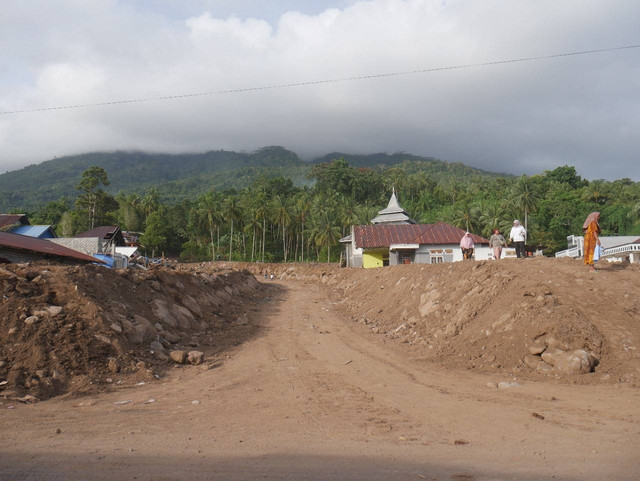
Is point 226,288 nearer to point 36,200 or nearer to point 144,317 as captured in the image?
point 144,317

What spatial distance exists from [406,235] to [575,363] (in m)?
31.4

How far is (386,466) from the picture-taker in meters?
4.51

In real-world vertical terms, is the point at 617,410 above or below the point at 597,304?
below

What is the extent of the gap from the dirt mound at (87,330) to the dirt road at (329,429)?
727 mm

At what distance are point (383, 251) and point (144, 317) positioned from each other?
31963 mm

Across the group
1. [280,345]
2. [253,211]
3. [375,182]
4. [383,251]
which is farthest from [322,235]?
[280,345]

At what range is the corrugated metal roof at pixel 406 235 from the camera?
1517 inches

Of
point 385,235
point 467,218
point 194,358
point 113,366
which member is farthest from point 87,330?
point 467,218

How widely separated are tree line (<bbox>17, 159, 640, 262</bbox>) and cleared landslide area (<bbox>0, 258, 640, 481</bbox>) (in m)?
49.8

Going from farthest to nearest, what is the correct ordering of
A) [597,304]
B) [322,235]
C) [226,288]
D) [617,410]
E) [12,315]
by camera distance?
1. [322,235]
2. [226,288]
3. [597,304]
4. [12,315]
5. [617,410]

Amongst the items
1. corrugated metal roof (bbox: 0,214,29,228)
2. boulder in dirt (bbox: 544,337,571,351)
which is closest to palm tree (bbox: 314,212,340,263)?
corrugated metal roof (bbox: 0,214,29,228)

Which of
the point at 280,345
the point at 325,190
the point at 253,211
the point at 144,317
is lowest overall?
the point at 280,345

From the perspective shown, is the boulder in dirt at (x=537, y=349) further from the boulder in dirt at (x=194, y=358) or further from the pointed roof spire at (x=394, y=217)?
the pointed roof spire at (x=394, y=217)

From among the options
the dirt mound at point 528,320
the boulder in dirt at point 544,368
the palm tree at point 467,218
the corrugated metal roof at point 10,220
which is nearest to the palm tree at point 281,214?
the palm tree at point 467,218
